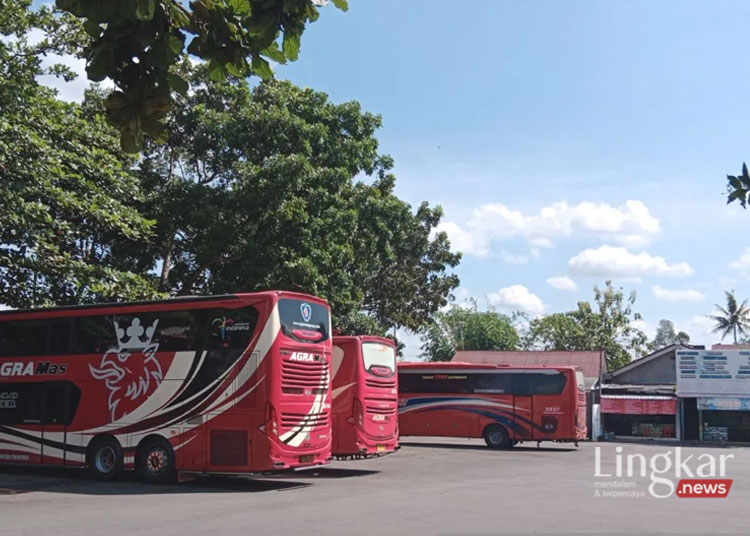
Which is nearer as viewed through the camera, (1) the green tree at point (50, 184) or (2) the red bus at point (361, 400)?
(1) the green tree at point (50, 184)

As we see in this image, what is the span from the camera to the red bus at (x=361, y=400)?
59.9 feet

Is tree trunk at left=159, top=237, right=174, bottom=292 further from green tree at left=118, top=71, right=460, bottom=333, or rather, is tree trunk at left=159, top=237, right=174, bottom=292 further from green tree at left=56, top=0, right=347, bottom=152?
green tree at left=56, top=0, right=347, bottom=152

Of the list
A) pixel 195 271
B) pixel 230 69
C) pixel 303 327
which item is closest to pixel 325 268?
pixel 195 271

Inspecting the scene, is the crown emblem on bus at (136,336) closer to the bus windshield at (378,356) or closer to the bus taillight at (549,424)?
the bus windshield at (378,356)

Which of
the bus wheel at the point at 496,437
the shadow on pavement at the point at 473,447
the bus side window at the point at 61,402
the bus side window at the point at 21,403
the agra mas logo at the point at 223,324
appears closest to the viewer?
the agra mas logo at the point at 223,324

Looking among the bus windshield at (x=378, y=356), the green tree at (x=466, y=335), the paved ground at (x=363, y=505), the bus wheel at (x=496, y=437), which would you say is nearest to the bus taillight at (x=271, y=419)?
the paved ground at (x=363, y=505)

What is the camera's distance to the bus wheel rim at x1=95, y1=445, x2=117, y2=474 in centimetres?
1578

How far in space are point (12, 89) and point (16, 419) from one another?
22.0ft

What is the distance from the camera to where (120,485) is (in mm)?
14922

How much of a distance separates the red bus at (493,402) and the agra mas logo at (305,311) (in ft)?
50.4

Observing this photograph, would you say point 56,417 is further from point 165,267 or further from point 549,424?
point 549,424

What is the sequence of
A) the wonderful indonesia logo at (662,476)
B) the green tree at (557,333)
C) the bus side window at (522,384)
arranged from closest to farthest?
1. the wonderful indonesia logo at (662,476)
2. the bus side window at (522,384)
3. the green tree at (557,333)

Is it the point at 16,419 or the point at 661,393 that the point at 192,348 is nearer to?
the point at 16,419

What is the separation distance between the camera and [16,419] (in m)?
16.9
